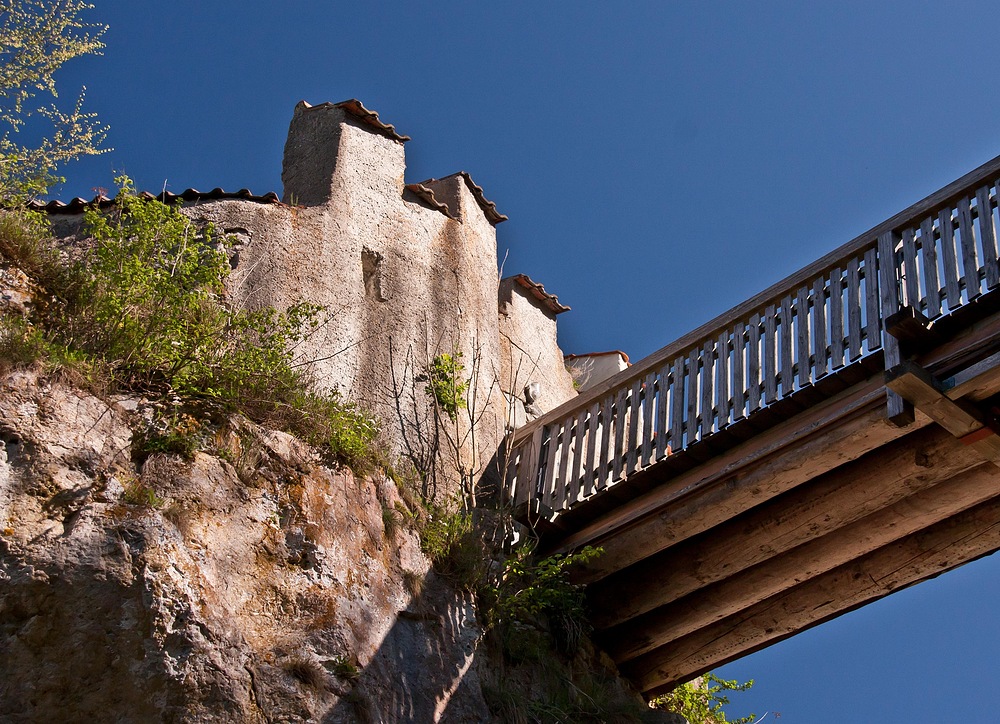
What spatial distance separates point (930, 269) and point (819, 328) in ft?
2.57

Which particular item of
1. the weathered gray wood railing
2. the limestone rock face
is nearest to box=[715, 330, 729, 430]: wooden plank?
the weathered gray wood railing

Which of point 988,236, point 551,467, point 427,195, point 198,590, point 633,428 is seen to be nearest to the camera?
point 198,590

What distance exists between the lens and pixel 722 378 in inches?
309

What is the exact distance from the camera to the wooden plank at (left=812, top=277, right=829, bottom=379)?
23.9 ft

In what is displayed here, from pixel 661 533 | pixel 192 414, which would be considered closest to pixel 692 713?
pixel 661 533

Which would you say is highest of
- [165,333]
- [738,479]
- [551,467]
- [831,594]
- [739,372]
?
[739,372]

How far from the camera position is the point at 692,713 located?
913 cm

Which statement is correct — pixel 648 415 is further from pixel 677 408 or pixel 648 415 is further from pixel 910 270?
pixel 910 270

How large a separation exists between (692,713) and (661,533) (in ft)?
6.79

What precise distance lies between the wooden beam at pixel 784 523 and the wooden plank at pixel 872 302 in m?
0.68

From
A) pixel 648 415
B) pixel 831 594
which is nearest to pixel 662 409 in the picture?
pixel 648 415

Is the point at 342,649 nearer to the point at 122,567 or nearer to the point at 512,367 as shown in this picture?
the point at 122,567

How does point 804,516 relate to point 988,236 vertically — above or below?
below

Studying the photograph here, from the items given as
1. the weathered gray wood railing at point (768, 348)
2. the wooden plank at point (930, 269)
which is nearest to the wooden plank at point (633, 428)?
the weathered gray wood railing at point (768, 348)
